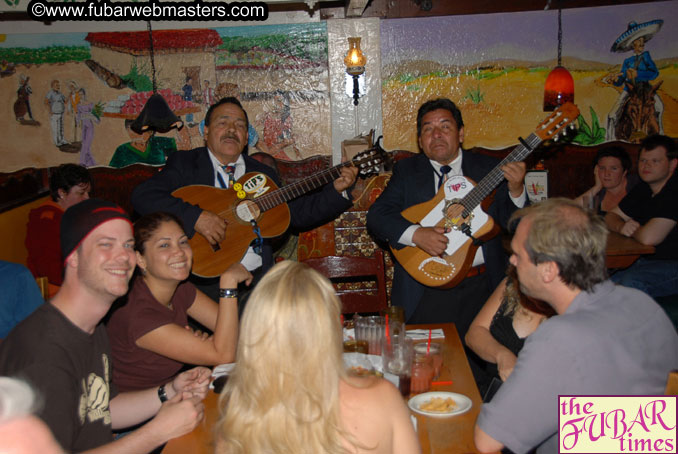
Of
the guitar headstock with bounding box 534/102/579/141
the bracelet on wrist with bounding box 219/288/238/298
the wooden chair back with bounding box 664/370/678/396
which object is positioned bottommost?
the wooden chair back with bounding box 664/370/678/396

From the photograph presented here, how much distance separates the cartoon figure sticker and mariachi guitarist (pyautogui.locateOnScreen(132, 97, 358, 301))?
0.22ft

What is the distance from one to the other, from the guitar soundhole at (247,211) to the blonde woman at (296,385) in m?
2.39

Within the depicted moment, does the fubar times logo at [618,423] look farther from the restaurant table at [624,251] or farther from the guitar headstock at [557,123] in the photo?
the restaurant table at [624,251]

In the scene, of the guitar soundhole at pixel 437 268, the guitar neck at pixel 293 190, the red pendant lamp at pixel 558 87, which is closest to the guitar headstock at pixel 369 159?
the guitar neck at pixel 293 190

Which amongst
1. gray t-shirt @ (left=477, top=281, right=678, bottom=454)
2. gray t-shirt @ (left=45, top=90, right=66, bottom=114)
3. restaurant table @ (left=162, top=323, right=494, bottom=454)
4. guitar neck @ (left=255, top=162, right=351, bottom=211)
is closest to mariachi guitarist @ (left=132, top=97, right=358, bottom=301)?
guitar neck @ (left=255, top=162, right=351, bottom=211)

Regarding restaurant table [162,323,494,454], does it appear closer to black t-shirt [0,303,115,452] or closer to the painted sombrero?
black t-shirt [0,303,115,452]

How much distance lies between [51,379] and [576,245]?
1595 millimetres

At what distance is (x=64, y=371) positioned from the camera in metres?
1.64

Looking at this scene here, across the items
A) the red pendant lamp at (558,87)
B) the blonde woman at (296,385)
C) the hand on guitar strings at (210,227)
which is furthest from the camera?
the red pendant lamp at (558,87)

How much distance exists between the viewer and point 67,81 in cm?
564

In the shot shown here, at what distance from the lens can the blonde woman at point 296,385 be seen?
52.6 inches

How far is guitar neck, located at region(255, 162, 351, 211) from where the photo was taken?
151 inches

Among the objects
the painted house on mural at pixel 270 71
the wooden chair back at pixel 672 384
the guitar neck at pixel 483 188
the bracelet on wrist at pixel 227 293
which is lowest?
the wooden chair back at pixel 672 384

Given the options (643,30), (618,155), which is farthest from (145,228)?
(643,30)
